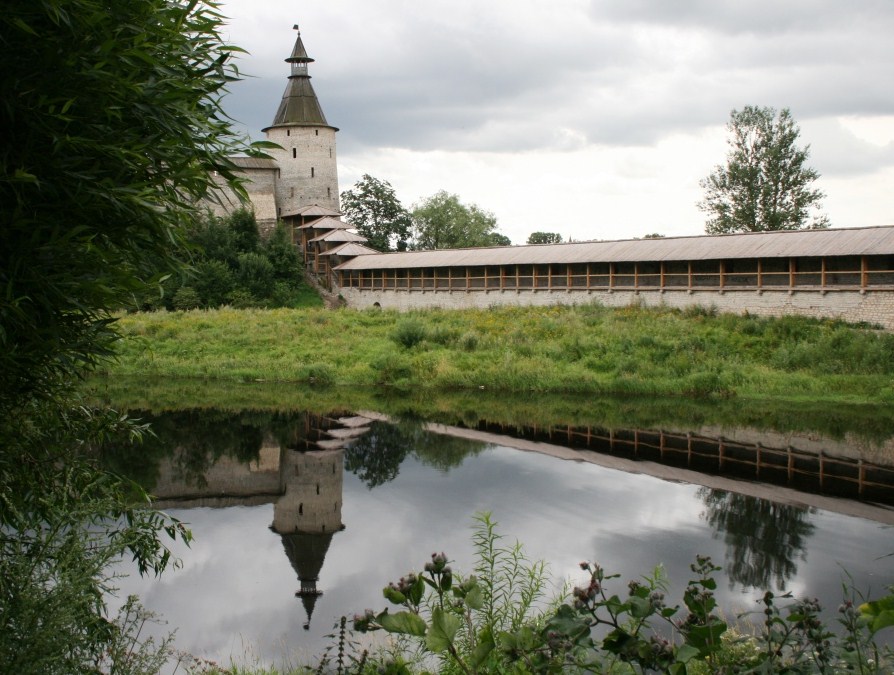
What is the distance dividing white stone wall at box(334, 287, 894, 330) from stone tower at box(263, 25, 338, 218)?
1152 centimetres

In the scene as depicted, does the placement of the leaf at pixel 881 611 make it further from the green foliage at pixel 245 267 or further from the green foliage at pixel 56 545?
the green foliage at pixel 245 267

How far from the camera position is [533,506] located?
9891mm

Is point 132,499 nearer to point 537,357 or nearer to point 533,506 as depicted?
point 533,506

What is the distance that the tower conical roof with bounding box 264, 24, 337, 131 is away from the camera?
39844 mm

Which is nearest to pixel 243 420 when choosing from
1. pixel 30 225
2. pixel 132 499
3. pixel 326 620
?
pixel 132 499

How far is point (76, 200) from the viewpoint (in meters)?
3.86

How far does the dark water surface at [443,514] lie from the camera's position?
7195 mm

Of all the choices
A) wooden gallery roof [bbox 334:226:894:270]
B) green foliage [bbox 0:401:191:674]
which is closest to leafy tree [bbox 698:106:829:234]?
wooden gallery roof [bbox 334:226:894:270]

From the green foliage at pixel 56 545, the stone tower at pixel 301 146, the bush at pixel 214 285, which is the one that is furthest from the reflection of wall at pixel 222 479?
the stone tower at pixel 301 146

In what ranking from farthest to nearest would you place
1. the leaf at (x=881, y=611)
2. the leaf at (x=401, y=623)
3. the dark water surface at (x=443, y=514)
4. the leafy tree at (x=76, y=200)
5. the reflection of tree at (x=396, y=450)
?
1. the reflection of tree at (x=396, y=450)
2. the dark water surface at (x=443, y=514)
3. the leafy tree at (x=76, y=200)
4. the leaf at (x=401, y=623)
5. the leaf at (x=881, y=611)

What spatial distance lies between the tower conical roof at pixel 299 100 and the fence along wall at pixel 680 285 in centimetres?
1148

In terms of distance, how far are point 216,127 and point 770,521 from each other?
731cm

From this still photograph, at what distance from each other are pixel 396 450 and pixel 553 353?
751 centimetres

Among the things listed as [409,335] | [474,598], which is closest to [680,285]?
[409,335]
